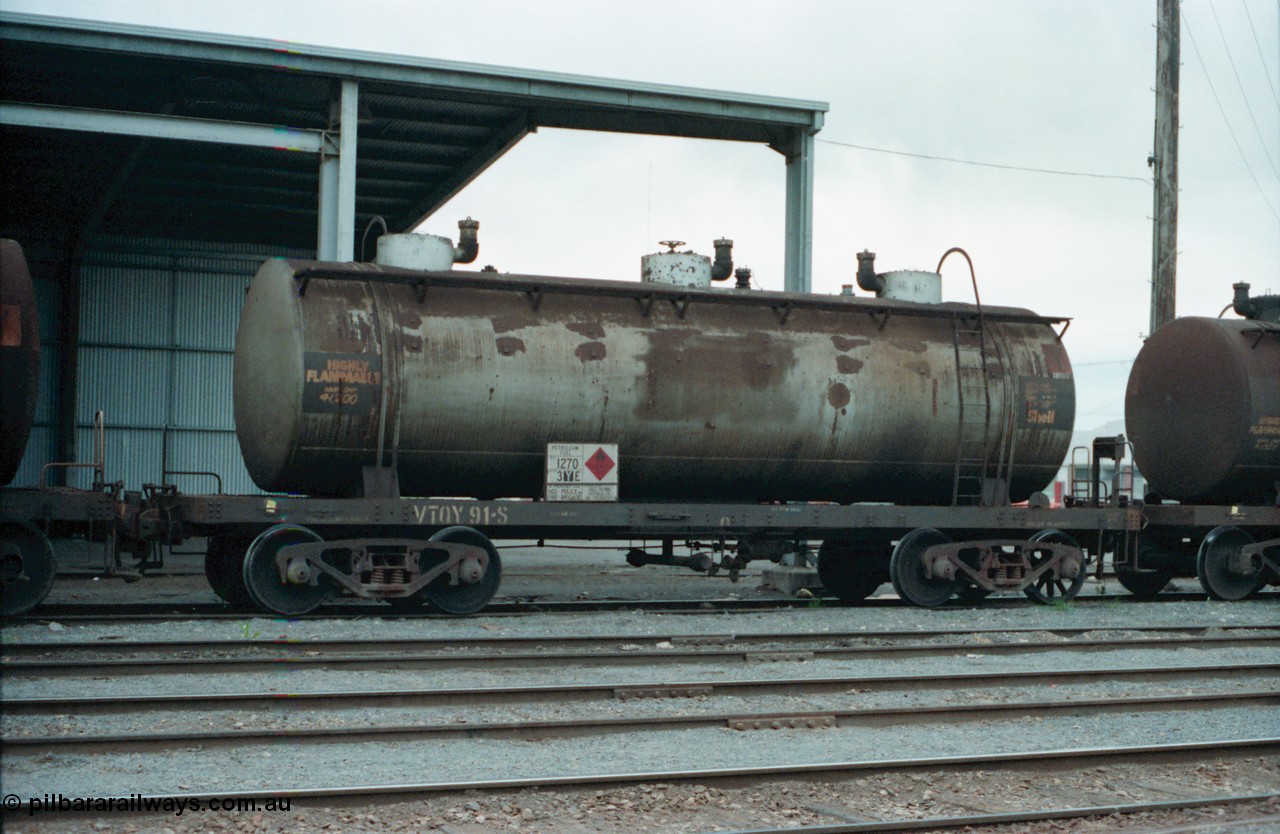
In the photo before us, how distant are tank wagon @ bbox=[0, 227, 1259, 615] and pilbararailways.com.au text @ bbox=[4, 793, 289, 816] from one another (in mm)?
6665

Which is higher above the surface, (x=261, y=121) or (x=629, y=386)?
(x=261, y=121)

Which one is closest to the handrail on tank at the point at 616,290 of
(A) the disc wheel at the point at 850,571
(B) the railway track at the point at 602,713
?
(A) the disc wheel at the point at 850,571

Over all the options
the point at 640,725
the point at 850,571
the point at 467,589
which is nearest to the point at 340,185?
the point at 467,589

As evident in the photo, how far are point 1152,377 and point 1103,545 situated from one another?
120 inches

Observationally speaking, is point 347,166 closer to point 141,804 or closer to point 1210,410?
point 1210,410

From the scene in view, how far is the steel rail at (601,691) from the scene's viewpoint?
8352mm

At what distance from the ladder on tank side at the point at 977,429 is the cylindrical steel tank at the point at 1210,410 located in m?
3.55

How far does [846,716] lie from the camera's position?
8.77 meters

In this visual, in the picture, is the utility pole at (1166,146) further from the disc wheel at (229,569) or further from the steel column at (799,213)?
the disc wheel at (229,569)

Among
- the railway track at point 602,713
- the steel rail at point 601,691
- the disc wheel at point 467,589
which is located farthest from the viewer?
the disc wheel at point 467,589

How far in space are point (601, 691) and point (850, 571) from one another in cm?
814

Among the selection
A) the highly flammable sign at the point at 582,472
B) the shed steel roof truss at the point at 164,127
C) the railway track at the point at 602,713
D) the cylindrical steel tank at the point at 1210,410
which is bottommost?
the railway track at the point at 602,713

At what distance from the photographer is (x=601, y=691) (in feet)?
30.7

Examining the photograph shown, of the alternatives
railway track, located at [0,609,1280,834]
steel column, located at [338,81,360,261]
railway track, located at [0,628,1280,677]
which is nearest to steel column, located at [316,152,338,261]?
steel column, located at [338,81,360,261]
